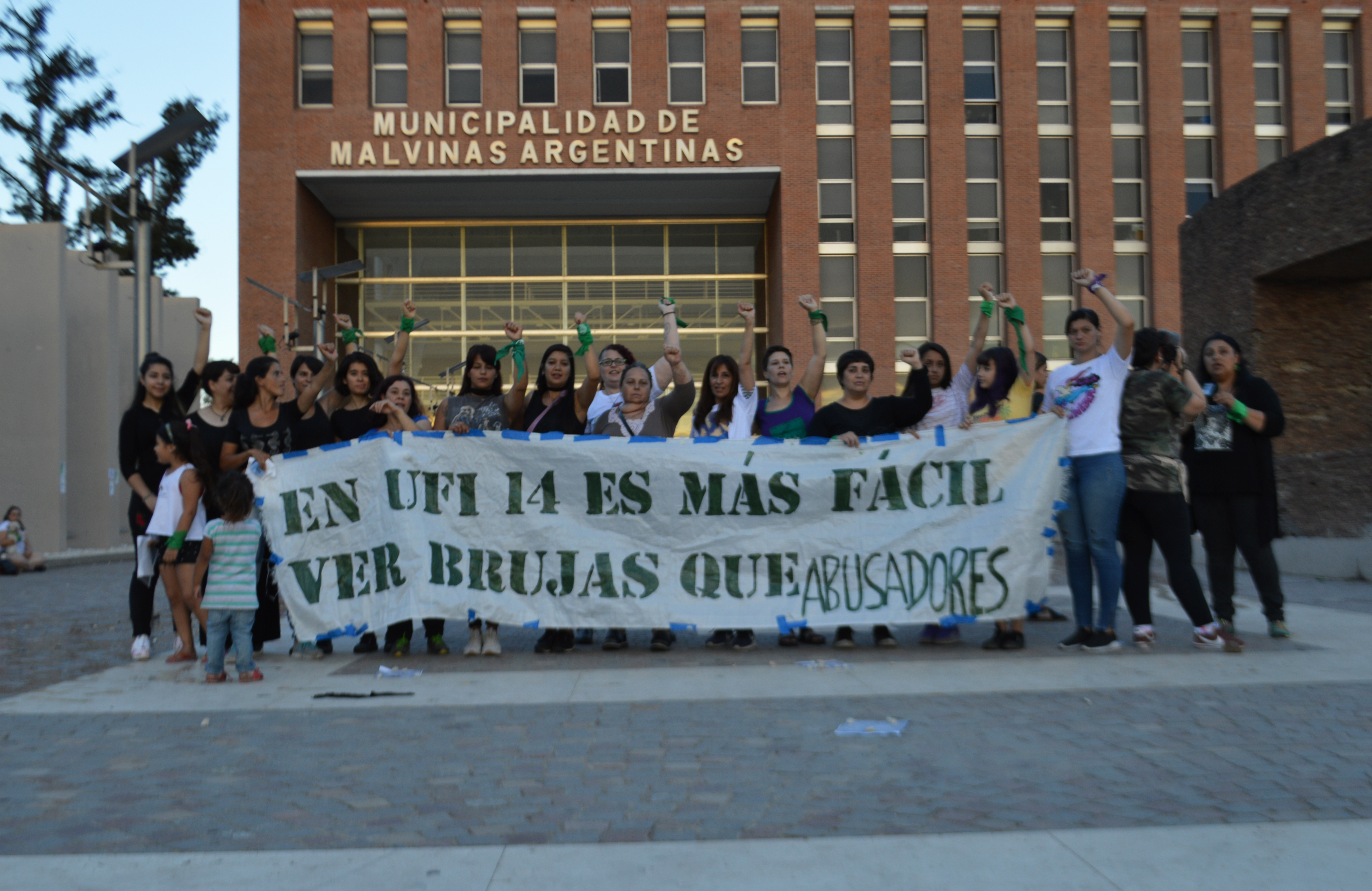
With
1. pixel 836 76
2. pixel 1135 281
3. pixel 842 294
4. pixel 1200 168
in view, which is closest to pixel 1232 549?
pixel 842 294

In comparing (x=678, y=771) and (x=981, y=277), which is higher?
(x=981, y=277)

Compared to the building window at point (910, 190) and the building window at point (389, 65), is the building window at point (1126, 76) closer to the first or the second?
the building window at point (910, 190)

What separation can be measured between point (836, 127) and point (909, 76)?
107 inches

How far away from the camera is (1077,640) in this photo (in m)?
6.88

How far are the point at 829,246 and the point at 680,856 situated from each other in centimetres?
3144

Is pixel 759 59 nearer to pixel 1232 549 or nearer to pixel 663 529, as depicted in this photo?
pixel 663 529

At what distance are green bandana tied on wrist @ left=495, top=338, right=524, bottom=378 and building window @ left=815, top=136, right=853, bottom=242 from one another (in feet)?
88.3

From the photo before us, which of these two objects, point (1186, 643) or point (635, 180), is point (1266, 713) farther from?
point (635, 180)

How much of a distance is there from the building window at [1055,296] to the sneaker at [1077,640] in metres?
28.5

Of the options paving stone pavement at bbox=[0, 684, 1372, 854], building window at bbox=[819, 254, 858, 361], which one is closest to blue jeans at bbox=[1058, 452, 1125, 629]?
paving stone pavement at bbox=[0, 684, 1372, 854]

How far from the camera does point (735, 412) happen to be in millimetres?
7680

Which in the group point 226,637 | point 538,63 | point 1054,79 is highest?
point 538,63

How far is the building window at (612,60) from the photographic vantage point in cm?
3284

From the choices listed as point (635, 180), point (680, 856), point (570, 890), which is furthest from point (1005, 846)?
point (635, 180)
